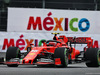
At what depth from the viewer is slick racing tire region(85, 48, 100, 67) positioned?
695 inches

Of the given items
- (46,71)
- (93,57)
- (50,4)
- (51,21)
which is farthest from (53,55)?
(50,4)

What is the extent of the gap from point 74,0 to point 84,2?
0.99 metres

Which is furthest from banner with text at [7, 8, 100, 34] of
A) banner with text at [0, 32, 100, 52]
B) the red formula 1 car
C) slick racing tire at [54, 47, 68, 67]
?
slick racing tire at [54, 47, 68, 67]

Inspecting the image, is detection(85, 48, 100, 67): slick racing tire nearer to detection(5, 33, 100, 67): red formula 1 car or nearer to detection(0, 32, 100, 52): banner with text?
detection(5, 33, 100, 67): red formula 1 car

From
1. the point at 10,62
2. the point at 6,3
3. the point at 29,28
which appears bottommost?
the point at 10,62

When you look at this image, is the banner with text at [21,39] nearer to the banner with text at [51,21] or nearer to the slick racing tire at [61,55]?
the banner with text at [51,21]

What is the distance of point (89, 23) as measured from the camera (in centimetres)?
3177

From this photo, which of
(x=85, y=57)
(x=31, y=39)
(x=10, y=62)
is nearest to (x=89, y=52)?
(x=85, y=57)

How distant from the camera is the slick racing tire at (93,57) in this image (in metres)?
17.7

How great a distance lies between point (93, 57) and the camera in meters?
17.7

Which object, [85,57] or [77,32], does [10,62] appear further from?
[77,32]

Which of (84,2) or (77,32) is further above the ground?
(84,2)

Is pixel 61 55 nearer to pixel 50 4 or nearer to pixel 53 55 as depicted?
pixel 53 55

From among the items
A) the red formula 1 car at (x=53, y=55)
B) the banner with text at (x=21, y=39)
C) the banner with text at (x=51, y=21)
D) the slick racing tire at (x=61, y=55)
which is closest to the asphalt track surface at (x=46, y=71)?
the slick racing tire at (x=61, y=55)
